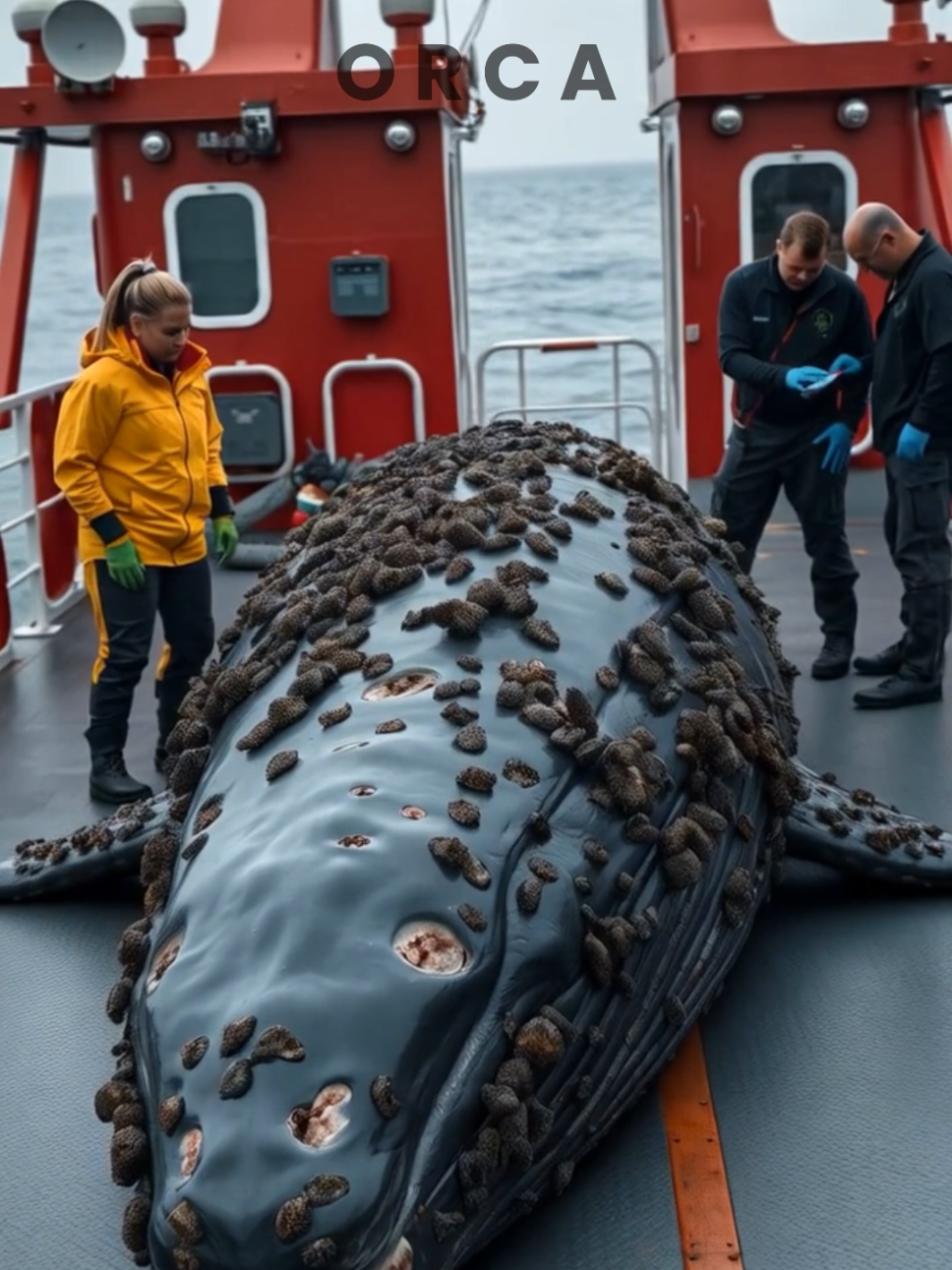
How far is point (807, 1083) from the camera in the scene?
3822 mm

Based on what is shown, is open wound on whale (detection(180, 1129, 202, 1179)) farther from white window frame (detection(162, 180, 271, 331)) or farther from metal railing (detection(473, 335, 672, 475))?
white window frame (detection(162, 180, 271, 331))

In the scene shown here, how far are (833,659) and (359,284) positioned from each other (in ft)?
16.0

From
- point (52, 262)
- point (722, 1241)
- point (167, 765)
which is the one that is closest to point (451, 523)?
point (167, 765)

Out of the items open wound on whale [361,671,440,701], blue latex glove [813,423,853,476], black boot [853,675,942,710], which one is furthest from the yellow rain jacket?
black boot [853,675,942,710]

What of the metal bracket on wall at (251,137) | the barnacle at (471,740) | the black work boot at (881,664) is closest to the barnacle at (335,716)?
the barnacle at (471,740)

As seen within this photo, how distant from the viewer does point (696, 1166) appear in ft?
11.5

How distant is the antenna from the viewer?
10.2 meters

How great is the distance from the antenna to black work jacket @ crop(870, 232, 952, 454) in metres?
5.88

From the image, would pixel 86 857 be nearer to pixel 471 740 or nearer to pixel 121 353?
pixel 121 353

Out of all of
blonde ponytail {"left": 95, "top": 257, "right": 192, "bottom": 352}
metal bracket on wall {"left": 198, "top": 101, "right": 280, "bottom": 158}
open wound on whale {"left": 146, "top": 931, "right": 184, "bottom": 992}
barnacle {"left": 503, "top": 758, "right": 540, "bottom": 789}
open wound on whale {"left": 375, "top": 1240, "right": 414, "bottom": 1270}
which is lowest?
open wound on whale {"left": 375, "top": 1240, "right": 414, "bottom": 1270}

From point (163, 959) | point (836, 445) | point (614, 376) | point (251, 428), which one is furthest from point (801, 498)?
point (163, 959)

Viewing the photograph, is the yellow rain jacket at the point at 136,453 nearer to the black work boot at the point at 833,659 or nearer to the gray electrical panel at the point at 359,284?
the black work boot at the point at 833,659

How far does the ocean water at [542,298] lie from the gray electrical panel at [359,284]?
20.1 feet

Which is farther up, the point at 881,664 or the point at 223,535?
the point at 223,535
